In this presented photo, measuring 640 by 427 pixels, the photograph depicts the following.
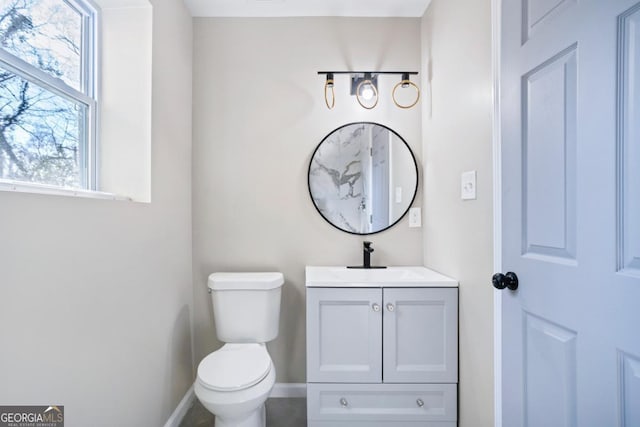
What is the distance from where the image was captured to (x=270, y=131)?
84.2 inches

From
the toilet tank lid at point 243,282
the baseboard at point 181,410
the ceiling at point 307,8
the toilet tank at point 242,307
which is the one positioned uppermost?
the ceiling at point 307,8

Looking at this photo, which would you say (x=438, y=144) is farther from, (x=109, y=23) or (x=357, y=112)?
(x=109, y=23)

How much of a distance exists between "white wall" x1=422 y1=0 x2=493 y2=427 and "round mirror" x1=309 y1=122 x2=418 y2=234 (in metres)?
0.20

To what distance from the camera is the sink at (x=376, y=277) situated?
1649mm

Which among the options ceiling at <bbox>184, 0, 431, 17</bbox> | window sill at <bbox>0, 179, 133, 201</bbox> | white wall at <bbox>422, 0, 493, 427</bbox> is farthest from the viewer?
ceiling at <bbox>184, 0, 431, 17</bbox>

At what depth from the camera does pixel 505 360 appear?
46.3 inches

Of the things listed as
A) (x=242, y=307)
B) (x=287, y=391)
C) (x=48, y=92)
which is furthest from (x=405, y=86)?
(x=287, y=391)

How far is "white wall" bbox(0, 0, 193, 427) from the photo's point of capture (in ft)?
2.88

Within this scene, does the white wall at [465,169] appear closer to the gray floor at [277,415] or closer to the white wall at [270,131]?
the white wall at [270,131]

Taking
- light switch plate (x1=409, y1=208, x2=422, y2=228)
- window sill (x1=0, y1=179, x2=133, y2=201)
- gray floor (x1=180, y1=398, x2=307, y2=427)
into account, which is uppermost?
window sill (x1=0, y1=179, x2=133, y2=201)

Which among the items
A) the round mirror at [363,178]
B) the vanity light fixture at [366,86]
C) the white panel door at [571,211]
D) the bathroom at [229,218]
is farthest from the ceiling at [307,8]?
the white panel door at [571,211]

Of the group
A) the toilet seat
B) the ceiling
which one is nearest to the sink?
the toilet seat

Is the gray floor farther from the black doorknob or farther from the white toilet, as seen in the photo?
the black doorknob

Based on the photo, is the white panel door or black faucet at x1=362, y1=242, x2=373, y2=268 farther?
black faucet at x1=362, y1=242, x2=373, y2=268
